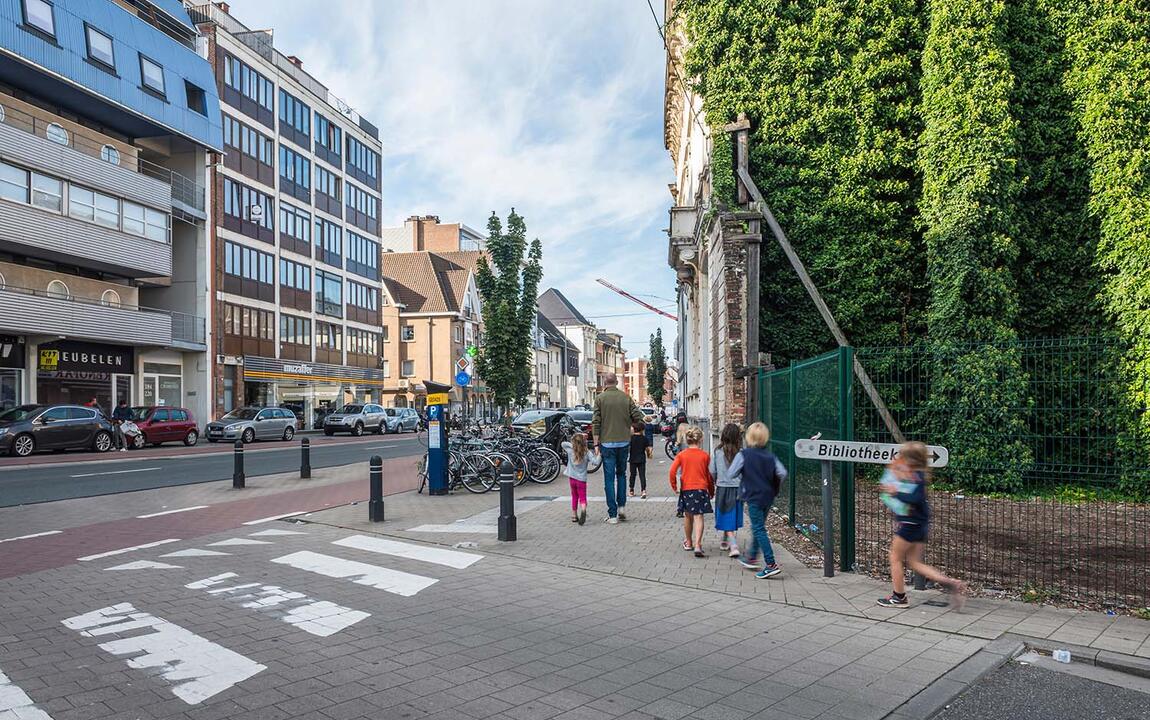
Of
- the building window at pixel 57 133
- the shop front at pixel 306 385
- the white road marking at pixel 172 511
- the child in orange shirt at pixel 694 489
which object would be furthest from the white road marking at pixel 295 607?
the shop front at pixel 306 385

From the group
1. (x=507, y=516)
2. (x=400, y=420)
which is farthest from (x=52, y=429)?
(x=400, y=420)

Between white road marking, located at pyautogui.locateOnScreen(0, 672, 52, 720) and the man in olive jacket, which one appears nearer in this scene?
white road marking, located at pyautogui.locateOnScreen(0, 672, 52, 720)

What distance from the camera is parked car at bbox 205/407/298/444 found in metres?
32.8

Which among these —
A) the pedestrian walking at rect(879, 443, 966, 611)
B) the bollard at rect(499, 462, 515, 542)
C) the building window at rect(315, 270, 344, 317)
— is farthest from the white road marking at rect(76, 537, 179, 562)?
the building window at rect(315, 270, 344, 317)

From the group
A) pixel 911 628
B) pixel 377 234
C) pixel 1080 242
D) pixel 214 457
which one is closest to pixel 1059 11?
pixel 1080 242

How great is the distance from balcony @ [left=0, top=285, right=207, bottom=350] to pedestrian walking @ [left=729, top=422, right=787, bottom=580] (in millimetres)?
27579

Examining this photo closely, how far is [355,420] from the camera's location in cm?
4138

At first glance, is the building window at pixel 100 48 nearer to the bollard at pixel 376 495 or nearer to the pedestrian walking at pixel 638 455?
the bollard at pixel 376 495

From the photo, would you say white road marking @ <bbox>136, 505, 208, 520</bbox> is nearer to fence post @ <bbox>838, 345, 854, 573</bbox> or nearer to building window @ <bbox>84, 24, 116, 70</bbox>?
fence post @ <bbox>838, 345, 854, 573</bbox>

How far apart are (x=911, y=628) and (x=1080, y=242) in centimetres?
Answer: 1189

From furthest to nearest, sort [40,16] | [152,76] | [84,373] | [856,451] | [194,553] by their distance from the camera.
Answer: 1. [152,76]
2. [84,373]
3. [40,16]
4. [194,553]
5. [856,451]

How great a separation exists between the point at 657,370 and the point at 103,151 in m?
67.7

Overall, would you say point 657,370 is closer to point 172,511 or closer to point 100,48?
point 100,48

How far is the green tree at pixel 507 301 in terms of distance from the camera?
3228cm
